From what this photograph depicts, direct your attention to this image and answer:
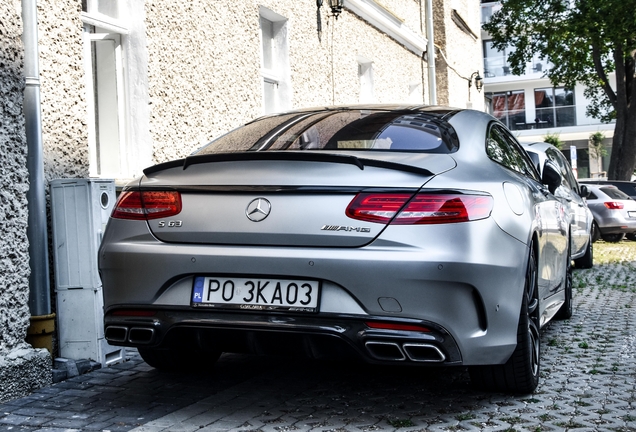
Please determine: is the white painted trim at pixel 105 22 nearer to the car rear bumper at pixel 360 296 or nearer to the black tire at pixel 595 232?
the car rear bumper at pixel 360 296

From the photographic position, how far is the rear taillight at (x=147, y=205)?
402cm

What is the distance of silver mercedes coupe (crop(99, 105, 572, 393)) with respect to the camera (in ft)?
12.0

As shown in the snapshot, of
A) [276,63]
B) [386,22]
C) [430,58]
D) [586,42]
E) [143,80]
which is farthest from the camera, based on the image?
[586,42]

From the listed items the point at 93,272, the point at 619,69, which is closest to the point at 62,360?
the point at 93,272

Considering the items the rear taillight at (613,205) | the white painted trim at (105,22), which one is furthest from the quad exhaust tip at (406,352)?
the rear taillight at (613,205)

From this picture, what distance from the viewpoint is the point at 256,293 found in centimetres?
382

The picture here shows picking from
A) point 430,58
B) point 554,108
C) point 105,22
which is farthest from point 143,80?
point 554,108

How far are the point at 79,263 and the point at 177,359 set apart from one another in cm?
91

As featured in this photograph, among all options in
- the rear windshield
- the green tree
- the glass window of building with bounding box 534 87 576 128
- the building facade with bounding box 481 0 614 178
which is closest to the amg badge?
the rear windshield

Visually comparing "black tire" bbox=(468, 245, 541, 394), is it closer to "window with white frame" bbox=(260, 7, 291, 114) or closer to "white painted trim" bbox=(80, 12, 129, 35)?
"white painted trim" bbox=(80, 12, 129, 35)

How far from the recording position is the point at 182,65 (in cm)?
795

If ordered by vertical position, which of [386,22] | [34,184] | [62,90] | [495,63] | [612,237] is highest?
[495,63]

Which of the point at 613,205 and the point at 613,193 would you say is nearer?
the point at 613,205

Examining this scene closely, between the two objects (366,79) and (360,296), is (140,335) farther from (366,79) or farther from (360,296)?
(366,79)
